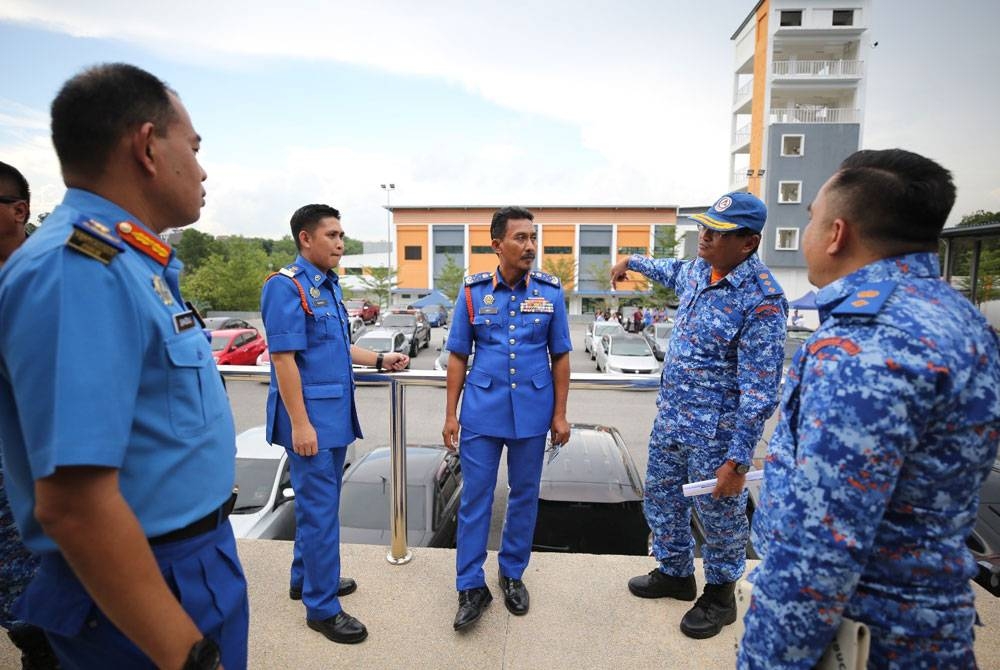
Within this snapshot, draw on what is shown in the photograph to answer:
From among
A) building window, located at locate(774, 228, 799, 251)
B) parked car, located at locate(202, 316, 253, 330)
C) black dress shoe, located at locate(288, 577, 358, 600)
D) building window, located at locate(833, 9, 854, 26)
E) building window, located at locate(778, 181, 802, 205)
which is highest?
building window, located at locate(833, 9, 854, 26)

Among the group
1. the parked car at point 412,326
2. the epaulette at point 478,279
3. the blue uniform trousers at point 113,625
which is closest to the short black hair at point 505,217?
the epaulette at point 478,279

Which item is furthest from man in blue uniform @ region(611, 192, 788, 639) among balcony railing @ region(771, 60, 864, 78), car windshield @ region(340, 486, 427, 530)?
balcony railing @ region(771, 60, 864, 78)

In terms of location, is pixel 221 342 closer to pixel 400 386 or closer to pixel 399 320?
pixel 399 320

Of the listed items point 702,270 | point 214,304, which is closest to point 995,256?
point 702,270

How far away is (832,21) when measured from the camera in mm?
24750

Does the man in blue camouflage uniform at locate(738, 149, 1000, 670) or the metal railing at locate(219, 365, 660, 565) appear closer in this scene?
the man in blue camouflage uniform at locate(738, 149, 1000, 670)

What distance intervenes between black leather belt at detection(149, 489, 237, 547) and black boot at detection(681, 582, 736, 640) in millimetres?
1899

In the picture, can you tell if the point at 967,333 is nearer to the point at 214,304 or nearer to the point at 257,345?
the point at 257,345

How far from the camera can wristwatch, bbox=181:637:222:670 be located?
94 cm

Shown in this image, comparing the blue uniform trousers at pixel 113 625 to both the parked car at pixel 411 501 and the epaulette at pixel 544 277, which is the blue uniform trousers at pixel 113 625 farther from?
the parked car at pixel 411 501

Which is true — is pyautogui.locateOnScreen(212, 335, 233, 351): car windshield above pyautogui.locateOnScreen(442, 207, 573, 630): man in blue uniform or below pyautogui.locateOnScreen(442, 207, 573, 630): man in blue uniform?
below

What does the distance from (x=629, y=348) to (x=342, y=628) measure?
12868 millimetres

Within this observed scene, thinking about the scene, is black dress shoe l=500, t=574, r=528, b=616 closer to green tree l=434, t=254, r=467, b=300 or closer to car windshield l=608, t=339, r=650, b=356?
car windshield l=608, t=339, r=650, b=356

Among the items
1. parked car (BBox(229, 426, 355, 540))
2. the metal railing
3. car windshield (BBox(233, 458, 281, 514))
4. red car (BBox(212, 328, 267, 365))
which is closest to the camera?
the metal railing
